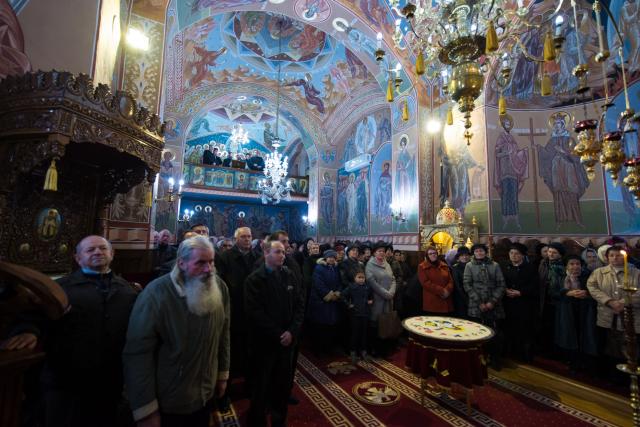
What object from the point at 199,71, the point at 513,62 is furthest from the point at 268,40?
the point at 513,62

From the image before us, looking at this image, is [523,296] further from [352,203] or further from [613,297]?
[352,203]

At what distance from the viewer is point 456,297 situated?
5.02 meters

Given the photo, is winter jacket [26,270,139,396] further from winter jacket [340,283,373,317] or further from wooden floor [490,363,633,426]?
wooden floor [490,363,633,426]

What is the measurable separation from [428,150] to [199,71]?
999cm

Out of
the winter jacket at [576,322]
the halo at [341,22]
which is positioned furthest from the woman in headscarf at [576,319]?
the halo at [341,22]

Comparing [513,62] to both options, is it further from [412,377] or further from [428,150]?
[412,377]

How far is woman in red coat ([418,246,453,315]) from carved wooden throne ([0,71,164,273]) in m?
4.29

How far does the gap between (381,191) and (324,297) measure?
29.2 ft

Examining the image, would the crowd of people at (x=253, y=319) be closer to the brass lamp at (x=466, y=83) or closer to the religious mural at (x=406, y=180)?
the brass lamp at (x=466, y=83)

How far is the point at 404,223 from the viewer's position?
10.5 m

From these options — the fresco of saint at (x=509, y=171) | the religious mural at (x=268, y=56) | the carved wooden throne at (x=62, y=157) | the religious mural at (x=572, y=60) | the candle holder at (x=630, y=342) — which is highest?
the religious mural at (x=268, y=56)

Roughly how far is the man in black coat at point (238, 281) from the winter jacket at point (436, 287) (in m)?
2.80

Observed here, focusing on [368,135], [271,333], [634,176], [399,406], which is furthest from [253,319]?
[368,135]

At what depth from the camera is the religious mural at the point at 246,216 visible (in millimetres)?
18969
